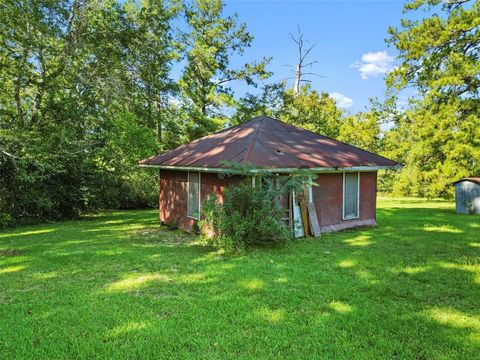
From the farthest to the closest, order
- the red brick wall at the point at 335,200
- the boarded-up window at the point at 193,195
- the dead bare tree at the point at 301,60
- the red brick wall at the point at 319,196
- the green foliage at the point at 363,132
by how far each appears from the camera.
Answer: the green foliage at the point at 363,132
the dead bare tree at the point at 301,60
the boarded-up window at the point at 193,195
the red brick wall at the point at 335,200
the red brick wall at the point at 319,196

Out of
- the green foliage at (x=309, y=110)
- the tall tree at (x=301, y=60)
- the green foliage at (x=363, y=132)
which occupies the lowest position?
the green foliage at (x=363, y=132)

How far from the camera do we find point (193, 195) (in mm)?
10656

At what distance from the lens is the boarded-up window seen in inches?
408

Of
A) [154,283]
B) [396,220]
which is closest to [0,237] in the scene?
[154,283]

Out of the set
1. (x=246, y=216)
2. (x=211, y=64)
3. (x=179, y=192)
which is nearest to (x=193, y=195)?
(x=179, y=192)

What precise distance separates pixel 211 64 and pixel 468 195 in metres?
15.8

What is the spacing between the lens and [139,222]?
44.6 ft

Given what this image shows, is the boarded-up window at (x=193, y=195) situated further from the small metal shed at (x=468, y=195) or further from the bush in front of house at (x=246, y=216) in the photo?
the small metal shed at (x=468, y=195)

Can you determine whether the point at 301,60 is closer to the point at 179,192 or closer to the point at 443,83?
the point at 443,83

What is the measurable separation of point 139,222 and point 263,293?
9499mm

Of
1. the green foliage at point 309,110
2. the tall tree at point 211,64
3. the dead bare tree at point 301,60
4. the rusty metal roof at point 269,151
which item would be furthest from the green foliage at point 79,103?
the dead bare tree at point 301,60

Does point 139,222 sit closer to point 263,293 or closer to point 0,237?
point 0,237

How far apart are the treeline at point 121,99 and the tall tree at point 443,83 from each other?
0.16 feet

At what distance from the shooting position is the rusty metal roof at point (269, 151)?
896cm
